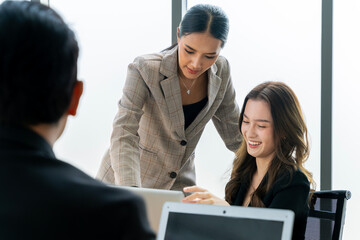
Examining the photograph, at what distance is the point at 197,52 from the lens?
225cm

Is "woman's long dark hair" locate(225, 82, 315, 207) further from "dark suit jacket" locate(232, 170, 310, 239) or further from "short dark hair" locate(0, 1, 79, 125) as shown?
"short dark hair" locate(0, 1, 79, 125)

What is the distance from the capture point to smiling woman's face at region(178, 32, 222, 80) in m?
2.23

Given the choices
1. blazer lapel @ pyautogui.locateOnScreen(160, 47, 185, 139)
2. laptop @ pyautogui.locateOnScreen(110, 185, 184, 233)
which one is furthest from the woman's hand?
blazer lapel @ pyautogui.locateOnScreen(160, 47, 185, 139)

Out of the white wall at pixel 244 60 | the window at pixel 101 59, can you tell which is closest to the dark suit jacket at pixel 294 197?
the white wall at pixel 244 60

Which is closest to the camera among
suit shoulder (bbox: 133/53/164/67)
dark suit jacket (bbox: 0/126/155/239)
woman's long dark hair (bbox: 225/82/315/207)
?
dark suit jacket (bbox: 0/126/155/239)

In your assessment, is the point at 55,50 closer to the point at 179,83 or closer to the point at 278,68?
the point at 179,83

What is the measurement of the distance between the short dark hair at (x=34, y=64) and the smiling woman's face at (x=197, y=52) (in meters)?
1.61

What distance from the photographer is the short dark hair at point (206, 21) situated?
2.22m

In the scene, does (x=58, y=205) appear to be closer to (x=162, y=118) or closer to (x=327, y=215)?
(x=327, y=215)

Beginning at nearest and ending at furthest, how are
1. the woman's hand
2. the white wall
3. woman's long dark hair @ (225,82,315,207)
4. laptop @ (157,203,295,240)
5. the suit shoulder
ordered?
laptop @ (157,203,295,240)
the woman's hand
woman's long dark hair @ (225,82,315,207)
the suit shoulder
the white wall

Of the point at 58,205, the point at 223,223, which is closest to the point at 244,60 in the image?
the point at 223,223

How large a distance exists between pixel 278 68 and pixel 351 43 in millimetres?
469

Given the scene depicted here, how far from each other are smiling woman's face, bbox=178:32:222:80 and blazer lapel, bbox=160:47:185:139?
0.20 ft

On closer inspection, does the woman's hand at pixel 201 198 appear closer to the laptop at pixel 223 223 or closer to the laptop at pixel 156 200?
the laptop at pixel 156 200
